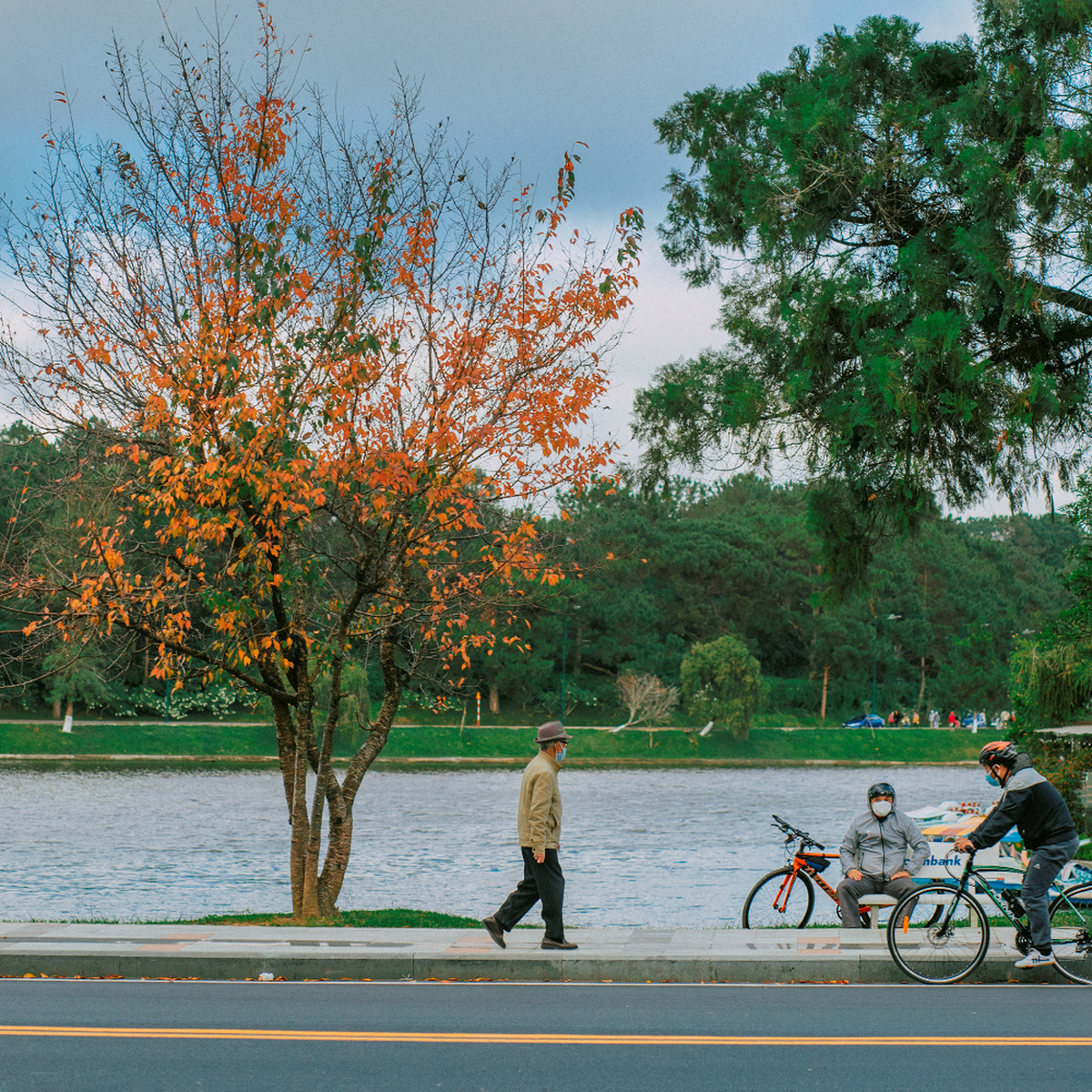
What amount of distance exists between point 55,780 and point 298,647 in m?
33.9

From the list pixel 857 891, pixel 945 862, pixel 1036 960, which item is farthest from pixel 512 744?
pixel 1036 960

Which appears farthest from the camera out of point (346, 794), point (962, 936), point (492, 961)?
point (346, 794)

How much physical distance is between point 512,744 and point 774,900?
5099 centimetres

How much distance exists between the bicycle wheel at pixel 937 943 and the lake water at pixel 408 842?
8.07 metres

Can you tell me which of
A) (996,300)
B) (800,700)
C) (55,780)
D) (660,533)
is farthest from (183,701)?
(996,300)

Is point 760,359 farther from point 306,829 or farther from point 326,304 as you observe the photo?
point 306,829

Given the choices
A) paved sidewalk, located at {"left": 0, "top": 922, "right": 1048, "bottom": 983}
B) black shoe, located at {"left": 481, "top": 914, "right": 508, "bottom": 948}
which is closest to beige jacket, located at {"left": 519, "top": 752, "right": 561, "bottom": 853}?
black shoe, located at {"left": 481, "top": 914, "right": 508, "bottom": 948}

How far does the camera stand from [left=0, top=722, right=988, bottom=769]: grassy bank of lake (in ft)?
182

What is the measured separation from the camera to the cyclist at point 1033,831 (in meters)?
8.74

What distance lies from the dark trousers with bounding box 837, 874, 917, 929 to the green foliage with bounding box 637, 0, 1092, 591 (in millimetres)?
4559

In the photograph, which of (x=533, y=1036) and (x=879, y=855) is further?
(x=879, y=855)

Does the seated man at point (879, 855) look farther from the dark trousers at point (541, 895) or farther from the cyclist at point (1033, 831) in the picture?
the dark trousers at point (541, 895)

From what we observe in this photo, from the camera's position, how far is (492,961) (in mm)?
9266

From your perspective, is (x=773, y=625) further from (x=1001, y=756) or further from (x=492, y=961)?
(x=492, y=961)
